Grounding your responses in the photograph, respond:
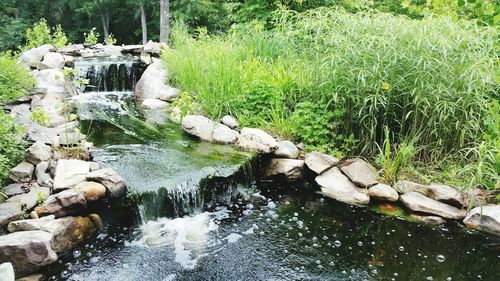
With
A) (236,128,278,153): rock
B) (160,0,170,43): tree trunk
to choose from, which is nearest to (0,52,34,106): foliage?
(236,128,278,153): rock

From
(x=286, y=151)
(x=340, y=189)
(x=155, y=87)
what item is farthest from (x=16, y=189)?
(x=155, y=87)

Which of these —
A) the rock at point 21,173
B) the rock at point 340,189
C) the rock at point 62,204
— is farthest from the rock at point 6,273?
the rock at point 340,189

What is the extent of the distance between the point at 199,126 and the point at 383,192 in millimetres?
2630

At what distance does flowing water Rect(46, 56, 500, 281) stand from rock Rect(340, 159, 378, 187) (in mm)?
349

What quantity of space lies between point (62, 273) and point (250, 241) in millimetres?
1650

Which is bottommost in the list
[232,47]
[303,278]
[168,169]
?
[303,278]

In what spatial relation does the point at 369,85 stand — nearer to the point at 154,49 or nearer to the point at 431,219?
the point at 431,219

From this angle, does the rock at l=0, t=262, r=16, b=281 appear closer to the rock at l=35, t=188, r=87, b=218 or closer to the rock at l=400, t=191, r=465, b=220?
the rock at l=35, t=188, r=87, b=218

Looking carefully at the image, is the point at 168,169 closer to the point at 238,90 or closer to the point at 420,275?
the point at 238,90

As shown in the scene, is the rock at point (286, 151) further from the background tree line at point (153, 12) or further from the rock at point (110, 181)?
the background tree line at point (153, 12)

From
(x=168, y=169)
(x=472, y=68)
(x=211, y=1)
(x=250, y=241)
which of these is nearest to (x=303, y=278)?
(x=250, y=241)

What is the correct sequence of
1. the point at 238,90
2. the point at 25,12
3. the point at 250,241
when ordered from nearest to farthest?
the point at 250,241, the point at 238,90, the point at 25,12

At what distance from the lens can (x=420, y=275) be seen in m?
3.21

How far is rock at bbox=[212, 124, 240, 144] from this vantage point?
5.08 meters
